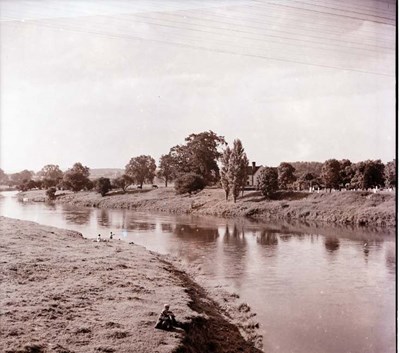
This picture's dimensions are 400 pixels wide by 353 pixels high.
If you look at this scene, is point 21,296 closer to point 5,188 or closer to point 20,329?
point 20,329

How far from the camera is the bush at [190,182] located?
12836 mm

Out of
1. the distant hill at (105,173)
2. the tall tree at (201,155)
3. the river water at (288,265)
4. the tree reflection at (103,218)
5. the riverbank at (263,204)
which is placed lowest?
the river water at (288,265)

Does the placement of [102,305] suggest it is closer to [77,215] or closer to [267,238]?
[267,238]

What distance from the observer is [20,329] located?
176 inches

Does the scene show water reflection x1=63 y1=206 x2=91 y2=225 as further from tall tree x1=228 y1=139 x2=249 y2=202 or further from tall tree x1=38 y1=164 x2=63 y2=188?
tall tree x1=228 y1=139 x2=249 y2=202

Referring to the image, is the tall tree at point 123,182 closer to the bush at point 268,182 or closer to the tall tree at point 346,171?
the bush at point 268,182

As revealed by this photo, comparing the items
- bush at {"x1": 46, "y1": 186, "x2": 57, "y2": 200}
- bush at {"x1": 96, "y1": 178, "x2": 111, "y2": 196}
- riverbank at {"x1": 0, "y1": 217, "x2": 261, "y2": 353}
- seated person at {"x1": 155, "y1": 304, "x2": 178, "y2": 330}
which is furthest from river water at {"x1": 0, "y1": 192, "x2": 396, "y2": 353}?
seated person at {"x1": 155, "y1": 304, "x2": 178, "y2": 330}

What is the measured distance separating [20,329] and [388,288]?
660 cm

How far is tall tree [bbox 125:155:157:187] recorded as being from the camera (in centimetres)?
920

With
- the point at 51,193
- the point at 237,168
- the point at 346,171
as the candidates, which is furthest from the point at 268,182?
the point at 51,193

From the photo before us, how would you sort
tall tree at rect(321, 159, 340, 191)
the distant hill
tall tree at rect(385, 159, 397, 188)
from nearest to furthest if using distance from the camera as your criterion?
tall tree at rect(385, 159, 397, 188) < the distant hill < tall tree at rect(321, 159, 340, 191)

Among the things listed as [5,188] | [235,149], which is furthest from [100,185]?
[235,149]

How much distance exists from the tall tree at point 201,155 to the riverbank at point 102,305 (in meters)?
2.97

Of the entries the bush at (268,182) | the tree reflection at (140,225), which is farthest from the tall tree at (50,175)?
the bush at (268,182)
